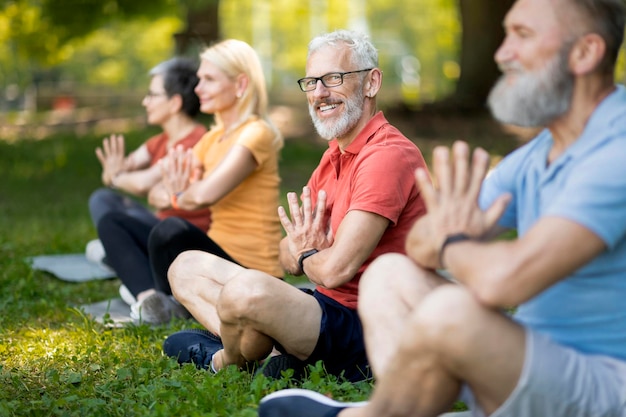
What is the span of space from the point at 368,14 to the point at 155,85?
150 ft

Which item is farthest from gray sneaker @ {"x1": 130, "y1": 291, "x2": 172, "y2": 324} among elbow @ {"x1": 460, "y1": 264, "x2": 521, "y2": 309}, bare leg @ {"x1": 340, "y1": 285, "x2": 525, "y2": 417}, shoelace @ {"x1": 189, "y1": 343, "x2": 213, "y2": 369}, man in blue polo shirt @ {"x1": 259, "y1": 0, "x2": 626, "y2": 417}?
elbow @ {"x1": 460, "y1": 264, "x2": 521, "y2": 309}

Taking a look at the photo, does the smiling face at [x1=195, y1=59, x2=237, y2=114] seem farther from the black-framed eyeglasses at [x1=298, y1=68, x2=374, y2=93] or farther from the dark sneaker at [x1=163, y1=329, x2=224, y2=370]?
the dark sneaker at [x1=163, y1=329, x2=224, y2=370]

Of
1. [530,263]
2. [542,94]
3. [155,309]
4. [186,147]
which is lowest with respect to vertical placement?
[155,309]

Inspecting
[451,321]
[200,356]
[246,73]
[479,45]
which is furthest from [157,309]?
[479,45]

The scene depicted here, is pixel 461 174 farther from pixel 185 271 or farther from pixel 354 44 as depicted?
pixel 185 271

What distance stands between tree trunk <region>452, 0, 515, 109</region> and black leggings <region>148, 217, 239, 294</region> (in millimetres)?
9915

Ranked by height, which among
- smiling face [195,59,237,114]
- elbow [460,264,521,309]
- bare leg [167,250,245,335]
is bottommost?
bare leg [167,250,245,335]

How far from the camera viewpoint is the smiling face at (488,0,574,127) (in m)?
2.60

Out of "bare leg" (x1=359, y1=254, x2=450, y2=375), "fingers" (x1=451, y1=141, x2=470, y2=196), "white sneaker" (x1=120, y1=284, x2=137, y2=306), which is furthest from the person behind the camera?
"white sneaker" (x1=120, y1=284, x2=137, y2=306)

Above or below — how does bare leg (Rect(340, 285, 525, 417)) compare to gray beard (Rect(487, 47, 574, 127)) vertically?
below

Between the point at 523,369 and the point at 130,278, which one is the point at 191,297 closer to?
the point at 130,278

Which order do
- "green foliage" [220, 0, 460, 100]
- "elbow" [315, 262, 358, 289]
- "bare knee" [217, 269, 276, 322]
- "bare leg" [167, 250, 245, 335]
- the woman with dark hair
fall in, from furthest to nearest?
"green foliage" [220, 0, 460, 100] → the woman with dark hair → "bare leg" [167, 250, 245, 335] → "elbow" [315, 262, 358, 289] → "bare knee" [217, 269, 276, 322]

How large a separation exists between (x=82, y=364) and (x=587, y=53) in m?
2.63

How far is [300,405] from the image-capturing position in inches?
116
